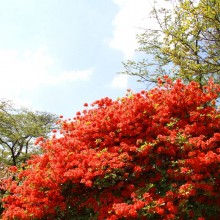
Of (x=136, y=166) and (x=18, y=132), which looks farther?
(x=18, y=132)

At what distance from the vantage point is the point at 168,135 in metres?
9.44

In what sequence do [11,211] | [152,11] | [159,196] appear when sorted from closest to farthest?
[159,196] → [11,211] → [152,11]

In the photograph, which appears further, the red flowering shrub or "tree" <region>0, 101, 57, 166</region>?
"tree" <region>0, 101, 57, 166</region>

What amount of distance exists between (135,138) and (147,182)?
140 centimetres

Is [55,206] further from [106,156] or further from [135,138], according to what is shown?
[135,138]

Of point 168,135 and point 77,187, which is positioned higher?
point 168,135

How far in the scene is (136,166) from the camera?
862cm

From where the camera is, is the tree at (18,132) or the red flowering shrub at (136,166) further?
the tree at (18,132)

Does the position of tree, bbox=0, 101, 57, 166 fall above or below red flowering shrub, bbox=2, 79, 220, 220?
above

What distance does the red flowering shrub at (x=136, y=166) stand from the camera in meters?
8.12

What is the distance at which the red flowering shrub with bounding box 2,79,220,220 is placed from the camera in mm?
8125

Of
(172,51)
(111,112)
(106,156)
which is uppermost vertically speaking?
(172,51)

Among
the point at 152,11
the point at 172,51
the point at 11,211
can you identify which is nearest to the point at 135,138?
the point at 11,211

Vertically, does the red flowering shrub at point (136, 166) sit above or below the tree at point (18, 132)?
below
